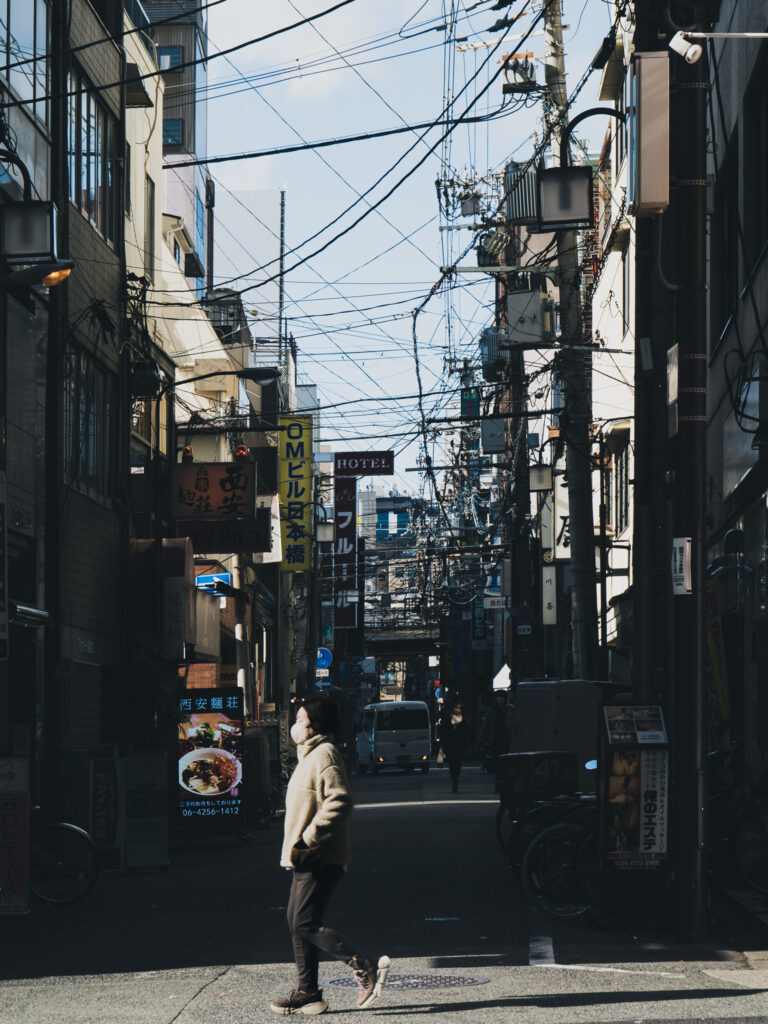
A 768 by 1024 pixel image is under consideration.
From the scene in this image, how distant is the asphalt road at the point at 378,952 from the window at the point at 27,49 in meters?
10.4

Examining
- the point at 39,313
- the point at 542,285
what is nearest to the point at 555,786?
the point at 39,313

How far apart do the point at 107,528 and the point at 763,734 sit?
1239cm

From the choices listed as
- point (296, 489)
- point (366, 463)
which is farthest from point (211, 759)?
point (296, 489)

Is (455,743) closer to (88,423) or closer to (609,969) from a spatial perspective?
(88,423)

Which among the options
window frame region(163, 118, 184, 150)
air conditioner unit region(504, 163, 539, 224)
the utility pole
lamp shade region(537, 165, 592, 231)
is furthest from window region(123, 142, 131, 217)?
window frame region(163, 118, 184, 150)

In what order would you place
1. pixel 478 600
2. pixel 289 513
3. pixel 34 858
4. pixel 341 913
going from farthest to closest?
pixel 478 600
pixel 289 513
pixel 34 858
pixel 341 913

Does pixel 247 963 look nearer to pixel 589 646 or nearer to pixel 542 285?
pixel 589 646

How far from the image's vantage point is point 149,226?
28828 millimetres

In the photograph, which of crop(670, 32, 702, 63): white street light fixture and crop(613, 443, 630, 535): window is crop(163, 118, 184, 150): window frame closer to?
crop(613, 443, 630, 535): window

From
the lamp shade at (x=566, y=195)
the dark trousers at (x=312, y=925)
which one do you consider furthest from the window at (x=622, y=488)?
the dark trousers at (x=312, y=925)

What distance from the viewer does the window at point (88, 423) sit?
71.2ft

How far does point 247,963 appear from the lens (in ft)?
33.3

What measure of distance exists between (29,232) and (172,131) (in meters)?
36.4

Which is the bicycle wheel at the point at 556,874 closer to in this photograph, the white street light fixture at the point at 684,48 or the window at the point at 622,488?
the white street light fixture at the point at 684,48
